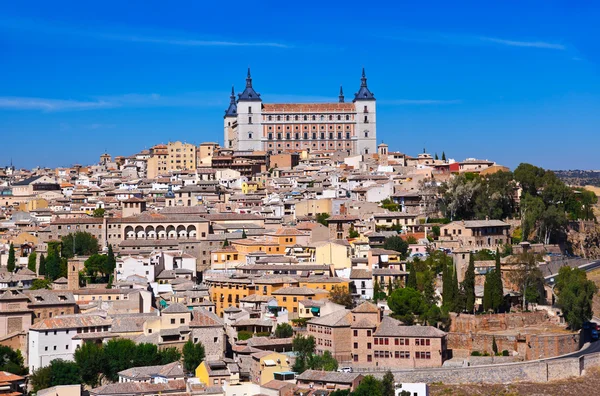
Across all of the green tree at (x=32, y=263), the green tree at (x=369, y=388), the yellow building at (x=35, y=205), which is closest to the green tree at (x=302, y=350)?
the green tree at (x=369, y=388)

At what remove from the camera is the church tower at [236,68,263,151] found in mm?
107062

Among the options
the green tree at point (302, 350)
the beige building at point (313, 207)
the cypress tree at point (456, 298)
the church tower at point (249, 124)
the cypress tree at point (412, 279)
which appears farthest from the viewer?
the church tower at point (249, 124)

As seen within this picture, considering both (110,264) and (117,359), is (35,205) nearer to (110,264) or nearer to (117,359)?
(110,264)

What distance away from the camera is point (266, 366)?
39406 millimetres

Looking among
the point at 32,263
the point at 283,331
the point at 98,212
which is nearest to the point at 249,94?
the point at 98,212

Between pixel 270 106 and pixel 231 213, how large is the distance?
44.2 metres

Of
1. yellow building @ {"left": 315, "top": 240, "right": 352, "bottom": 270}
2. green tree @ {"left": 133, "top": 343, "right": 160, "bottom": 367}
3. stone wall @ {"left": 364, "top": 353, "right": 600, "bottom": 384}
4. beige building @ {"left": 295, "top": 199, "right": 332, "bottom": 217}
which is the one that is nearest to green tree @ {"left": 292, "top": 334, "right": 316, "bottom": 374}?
stone wall @ {"left": 364, "top": 353, "right": 600, "bottom": 384}

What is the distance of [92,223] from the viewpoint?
6212cm

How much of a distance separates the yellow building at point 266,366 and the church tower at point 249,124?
221 feet

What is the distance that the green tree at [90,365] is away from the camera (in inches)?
1567

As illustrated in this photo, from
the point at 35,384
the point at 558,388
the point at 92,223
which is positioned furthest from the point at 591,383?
the point at 92,223

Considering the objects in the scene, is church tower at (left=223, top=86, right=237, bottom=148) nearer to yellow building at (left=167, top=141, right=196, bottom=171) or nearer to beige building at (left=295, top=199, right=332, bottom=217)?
yellow building at (left=167, top=141, right=196, bottom=171)

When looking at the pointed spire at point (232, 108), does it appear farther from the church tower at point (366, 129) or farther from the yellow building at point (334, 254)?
the yellow building at point (334, 254)

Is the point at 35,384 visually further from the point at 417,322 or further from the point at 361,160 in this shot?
the point at 361,160
